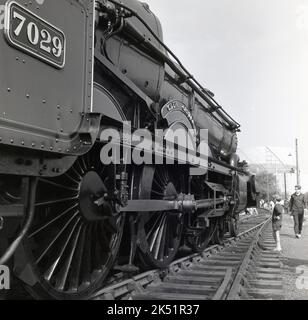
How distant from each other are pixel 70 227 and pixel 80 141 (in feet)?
2.93

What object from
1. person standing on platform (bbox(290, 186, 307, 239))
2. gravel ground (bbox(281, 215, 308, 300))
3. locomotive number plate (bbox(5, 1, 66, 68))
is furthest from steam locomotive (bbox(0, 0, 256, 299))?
person standing on platform (bbox(290, 186, 307, 239))

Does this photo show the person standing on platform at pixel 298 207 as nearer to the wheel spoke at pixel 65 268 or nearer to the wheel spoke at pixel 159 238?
the wheel spoke at pixel 159 238

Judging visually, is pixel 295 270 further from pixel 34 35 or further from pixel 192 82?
pixel 34 35

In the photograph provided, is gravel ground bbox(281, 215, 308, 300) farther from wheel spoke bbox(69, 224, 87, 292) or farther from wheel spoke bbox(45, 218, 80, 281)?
wheel spoke bbox(45, 218, 80, 281)

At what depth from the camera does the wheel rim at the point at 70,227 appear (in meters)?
3.49

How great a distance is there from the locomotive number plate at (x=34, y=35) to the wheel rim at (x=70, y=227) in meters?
0.96

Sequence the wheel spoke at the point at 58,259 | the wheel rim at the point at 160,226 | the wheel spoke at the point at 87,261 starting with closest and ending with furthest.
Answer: the wheel spoke at the point at 58,259, the wheel spoke at the point at 87,261, the wheel rim at the point at 160,226

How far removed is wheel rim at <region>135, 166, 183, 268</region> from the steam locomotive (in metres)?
0.02

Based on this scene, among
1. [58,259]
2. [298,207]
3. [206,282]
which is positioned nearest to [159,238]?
[206,282]

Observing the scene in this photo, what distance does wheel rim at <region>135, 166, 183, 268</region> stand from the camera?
4977 mm

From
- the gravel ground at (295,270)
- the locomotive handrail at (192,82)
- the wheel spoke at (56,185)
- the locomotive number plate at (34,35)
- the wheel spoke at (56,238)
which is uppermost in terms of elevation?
the locomotive handrail at (192,82)

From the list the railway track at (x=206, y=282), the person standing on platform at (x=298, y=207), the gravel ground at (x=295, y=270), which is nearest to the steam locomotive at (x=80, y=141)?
the railway track at (x=206, y=282)

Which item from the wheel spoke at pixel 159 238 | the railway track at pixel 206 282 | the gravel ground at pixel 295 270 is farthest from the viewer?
the wheel spoke at pixel 159 238
